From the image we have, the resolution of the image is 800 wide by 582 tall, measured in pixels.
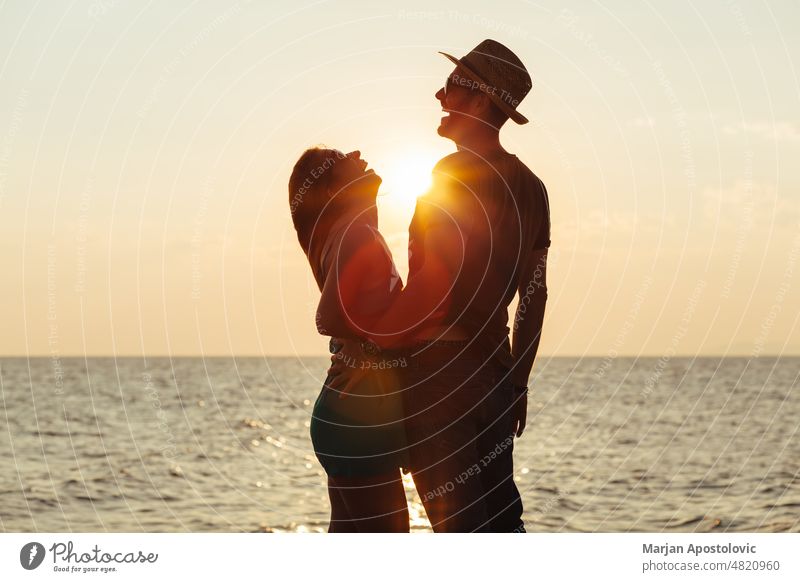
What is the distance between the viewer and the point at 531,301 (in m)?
6.15

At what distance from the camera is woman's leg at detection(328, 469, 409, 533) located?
5836 millimetres

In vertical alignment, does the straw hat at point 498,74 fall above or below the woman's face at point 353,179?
above

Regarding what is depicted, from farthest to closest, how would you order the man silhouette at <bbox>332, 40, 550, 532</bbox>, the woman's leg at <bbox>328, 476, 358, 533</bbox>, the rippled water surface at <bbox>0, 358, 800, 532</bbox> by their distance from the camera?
1. the rippled water surface at <bbox>0, 358, 800, 532</bbox>
2. the woman's leg at <bbox>328, 476, 358, 533</bbox>
3. the man silhouette at <bbox>332, 40, 550, 532</bbox>

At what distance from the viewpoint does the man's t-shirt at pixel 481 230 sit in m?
5.65

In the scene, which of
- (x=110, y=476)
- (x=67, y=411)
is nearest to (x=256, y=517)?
(x=110, y=476)

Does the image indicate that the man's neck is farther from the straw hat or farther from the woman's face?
the woman's face

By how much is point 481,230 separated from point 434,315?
0.54m

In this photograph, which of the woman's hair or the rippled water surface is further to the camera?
the rippled water surface

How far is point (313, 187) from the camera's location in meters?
5.85

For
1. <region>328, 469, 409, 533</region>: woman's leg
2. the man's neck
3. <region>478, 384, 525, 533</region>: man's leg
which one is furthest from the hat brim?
<region>328, 469, 409, 533</region>: woman's leg

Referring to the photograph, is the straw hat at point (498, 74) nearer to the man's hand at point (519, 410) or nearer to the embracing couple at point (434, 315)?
the embracing couple at point (434, 315)

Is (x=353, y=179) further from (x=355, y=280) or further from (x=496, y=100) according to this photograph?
(x=496, y=100)

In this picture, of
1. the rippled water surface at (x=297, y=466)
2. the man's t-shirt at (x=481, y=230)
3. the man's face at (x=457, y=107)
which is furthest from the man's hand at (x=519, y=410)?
the rippled water surface at (x=297, y=466)
